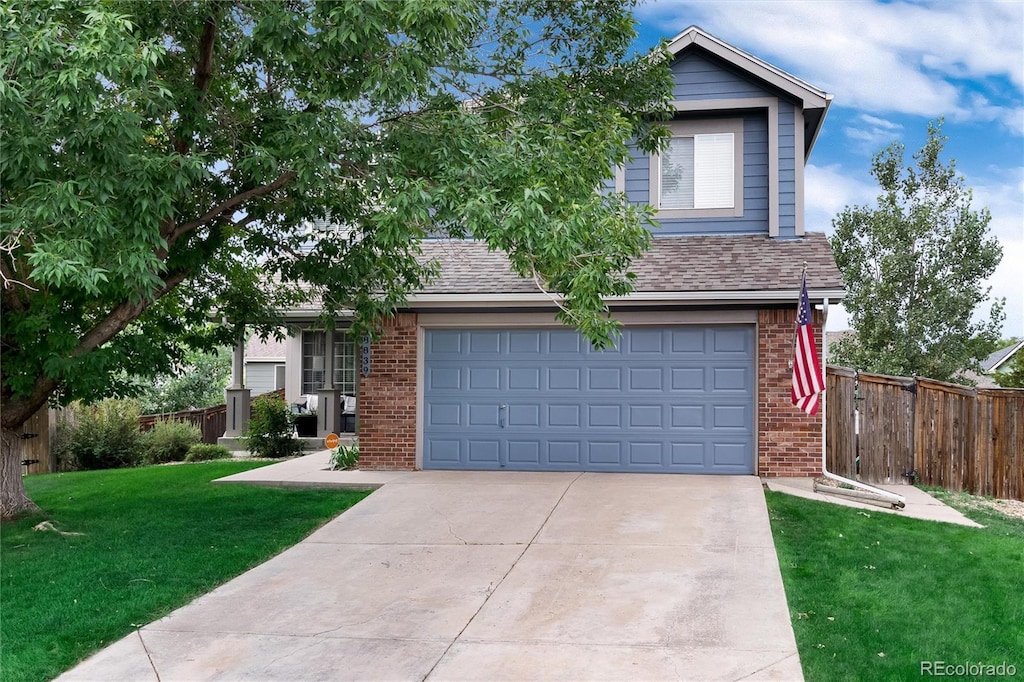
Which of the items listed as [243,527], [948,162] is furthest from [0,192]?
[948,162]

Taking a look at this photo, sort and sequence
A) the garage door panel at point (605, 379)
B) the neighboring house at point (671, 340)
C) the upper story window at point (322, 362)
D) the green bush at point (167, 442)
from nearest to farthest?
the neighboring house at point (671, 340) → the garage door panel at point (605, 379) → the green bush at point (167, 442) → the upper story window at point (322, 362)

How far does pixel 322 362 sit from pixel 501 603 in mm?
14520

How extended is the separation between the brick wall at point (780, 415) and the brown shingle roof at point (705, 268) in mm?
572

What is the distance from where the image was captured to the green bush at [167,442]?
18156mm

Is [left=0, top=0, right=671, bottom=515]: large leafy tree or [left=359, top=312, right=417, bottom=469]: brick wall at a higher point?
[left=0, top=0, right=671, bottom=515]: large leafy tree

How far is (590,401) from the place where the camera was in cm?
1293

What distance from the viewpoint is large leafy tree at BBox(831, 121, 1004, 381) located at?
61.4 ft

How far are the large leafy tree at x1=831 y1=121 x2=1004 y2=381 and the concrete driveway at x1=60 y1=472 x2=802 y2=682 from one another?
10082 mm

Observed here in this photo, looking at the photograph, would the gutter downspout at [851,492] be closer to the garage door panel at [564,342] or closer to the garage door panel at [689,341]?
the garage door panel at [689,341]

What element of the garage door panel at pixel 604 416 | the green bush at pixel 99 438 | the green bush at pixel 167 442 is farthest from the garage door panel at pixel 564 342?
the green bush at pixel 99 438

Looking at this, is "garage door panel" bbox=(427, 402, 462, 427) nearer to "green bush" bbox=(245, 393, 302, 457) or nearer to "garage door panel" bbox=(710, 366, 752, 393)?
"garage door panel" bbox=(710, 366, 752, 393)

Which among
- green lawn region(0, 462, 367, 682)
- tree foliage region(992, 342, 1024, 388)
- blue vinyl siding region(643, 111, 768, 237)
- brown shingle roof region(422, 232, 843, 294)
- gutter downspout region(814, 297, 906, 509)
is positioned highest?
blue vinyl siding region(643, 111, 768, 237)

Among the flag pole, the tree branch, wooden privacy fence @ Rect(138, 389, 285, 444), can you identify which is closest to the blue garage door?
the flag pole

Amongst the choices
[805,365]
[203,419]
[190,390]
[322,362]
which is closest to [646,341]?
[805,365]
